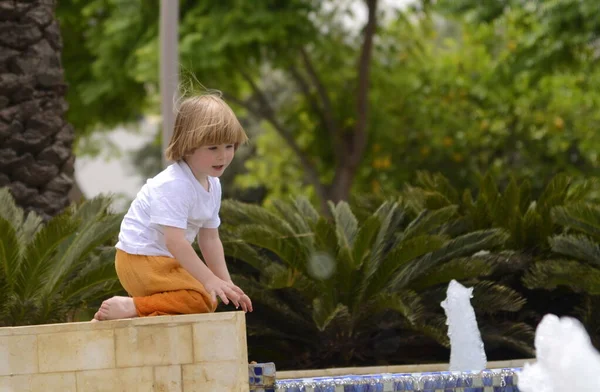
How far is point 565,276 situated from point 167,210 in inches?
190

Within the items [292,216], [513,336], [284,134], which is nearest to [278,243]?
[292,216]

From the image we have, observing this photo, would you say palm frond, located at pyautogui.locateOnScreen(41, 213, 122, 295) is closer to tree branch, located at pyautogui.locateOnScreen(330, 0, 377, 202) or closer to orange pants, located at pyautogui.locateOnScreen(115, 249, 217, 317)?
orange pants, located at pyautogui.locateOnScreen(115, 249, 217, 317)

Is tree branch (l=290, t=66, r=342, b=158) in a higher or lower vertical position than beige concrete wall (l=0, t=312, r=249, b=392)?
higher

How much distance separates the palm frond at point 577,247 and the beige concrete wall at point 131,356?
465 cm

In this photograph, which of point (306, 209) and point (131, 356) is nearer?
point (131, 356)

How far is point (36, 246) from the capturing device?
7828 millimetres

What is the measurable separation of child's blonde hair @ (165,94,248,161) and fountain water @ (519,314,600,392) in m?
1.70

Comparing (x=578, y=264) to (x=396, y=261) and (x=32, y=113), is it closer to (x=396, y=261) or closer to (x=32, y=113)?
(x=396, y=261)

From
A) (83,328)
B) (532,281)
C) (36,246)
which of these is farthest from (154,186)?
(532,281)

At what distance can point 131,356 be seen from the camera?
4.97 metres

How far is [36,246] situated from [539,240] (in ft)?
14.3

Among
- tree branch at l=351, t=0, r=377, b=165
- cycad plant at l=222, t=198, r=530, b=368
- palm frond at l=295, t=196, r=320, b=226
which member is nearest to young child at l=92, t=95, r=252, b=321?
cycad plant at l=222, t=198, r=530, b=368

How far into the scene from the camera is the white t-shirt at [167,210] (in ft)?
16.3

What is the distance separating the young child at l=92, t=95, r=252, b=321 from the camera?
498 centimetres
